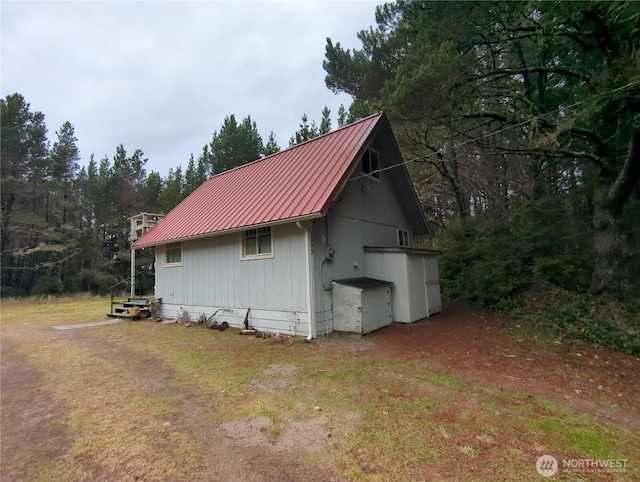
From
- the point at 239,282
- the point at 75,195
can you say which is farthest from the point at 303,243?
the point at 75,195

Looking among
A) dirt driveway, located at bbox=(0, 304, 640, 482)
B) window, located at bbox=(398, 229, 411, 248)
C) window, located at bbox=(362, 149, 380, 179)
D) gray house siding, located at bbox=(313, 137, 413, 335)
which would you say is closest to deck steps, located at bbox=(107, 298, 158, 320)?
dirt driveway, located at bbox=(0, 304, 640, 482)

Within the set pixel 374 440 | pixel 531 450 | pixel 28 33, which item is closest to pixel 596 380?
pixel 531 450

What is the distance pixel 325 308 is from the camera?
7418mm

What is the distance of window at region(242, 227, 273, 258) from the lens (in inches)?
319

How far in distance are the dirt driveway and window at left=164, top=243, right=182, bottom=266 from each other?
395cm

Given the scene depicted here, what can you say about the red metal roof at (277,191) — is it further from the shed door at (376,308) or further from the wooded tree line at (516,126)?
the shed door at (376,308)

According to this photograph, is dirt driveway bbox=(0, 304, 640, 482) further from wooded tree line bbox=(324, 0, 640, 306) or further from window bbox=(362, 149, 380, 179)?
window bbox=(362, 149, 380, 179)

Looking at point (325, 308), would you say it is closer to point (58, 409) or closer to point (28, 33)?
point (58, 409)

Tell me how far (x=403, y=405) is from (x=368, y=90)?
482 inches

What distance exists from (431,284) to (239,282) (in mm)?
5614

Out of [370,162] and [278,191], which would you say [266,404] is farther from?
[370,162]

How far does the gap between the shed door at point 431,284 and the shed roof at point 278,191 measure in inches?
150

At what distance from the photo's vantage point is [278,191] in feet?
28.4

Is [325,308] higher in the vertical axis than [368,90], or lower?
lower
